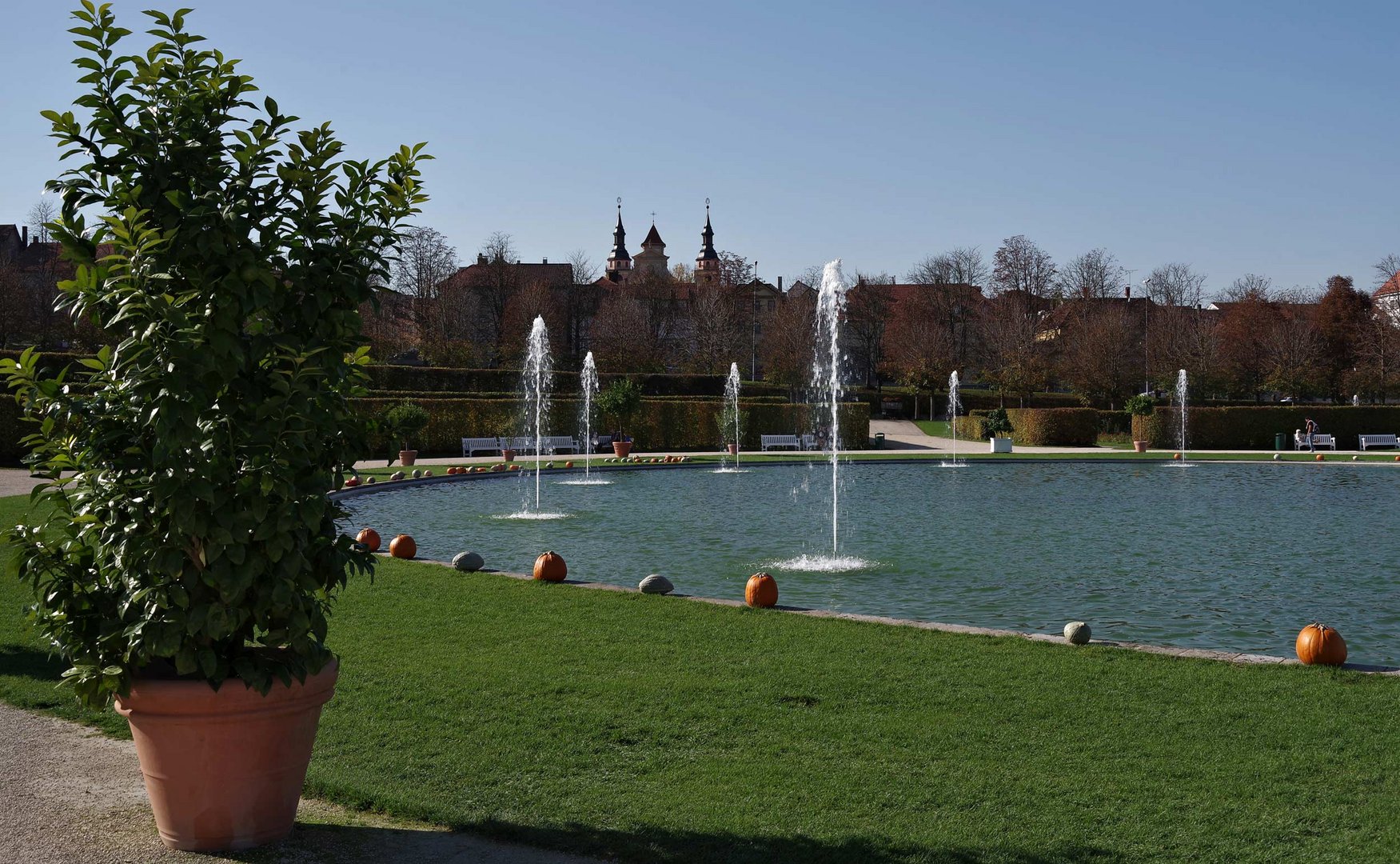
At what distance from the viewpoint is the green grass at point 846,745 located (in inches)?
188

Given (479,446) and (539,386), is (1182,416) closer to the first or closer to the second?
(539,386)

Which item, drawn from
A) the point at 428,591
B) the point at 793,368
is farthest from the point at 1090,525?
the point at 793,368

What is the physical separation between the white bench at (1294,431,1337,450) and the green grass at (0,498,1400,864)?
38.3 meters

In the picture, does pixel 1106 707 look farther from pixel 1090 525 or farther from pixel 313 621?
pixel 1090 525

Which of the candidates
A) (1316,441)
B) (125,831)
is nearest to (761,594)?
(125,831)

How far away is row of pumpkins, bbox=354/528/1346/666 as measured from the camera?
25.4 ft

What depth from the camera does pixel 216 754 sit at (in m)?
4.43

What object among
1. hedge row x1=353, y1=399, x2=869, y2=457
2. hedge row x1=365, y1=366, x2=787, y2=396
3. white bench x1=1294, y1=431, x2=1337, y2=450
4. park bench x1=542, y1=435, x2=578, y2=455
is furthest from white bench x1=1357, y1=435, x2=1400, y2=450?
park bench x1=542, y1=435, x2=578, y2=455

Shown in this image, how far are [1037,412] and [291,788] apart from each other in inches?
1737

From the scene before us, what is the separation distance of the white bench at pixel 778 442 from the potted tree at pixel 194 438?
118 feet

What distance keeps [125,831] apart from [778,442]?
120ft

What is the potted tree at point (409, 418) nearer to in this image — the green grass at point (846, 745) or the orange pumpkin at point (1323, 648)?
the green grass at point (846, 745)

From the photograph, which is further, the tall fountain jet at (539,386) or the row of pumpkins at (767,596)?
the tall fountain jet at (539,386)

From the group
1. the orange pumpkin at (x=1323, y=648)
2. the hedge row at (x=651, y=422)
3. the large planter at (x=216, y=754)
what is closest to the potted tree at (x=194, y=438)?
the large planter at (x=216, y=754)
